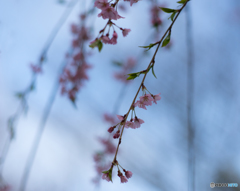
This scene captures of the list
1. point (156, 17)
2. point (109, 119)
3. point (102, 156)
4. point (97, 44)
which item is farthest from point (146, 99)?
point (109, 119)

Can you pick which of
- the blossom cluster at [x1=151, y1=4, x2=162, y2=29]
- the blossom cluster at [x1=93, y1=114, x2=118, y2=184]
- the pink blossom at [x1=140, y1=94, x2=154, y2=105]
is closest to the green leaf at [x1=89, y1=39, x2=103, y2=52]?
the pink blossom at [x1=140, y1=94, x2=154, y2=105]

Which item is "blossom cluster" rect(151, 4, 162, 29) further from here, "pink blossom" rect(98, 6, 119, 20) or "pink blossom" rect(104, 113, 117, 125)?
"pink blossom" rect(104, 113, 117, 125)

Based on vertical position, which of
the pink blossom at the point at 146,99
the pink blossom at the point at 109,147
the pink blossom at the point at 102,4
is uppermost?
the pink blossom at the point at 109,147

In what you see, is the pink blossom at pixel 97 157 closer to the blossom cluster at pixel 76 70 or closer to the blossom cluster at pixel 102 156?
the blossom cluster at pixel 102 156

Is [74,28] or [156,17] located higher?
[74,28]

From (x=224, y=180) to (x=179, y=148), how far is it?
0.49 m

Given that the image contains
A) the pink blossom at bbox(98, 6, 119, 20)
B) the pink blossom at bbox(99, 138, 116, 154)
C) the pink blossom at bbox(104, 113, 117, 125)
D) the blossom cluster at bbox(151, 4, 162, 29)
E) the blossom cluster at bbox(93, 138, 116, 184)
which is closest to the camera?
the pink blossom at bbox(98, 6, 119, 20)

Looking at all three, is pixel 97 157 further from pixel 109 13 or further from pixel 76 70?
pixel 109 13

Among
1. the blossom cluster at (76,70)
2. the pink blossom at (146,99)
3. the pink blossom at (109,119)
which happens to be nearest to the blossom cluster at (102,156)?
the pink blossom at (109,119)

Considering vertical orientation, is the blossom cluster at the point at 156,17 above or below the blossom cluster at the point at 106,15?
above

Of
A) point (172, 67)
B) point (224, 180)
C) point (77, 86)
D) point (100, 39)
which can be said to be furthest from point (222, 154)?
point (100, 39)

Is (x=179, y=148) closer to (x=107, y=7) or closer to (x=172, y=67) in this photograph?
(x=172, y=67)

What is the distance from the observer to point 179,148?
2.15m

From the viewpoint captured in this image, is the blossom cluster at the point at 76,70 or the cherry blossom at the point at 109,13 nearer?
the cherry blossom at the point at 109,13
